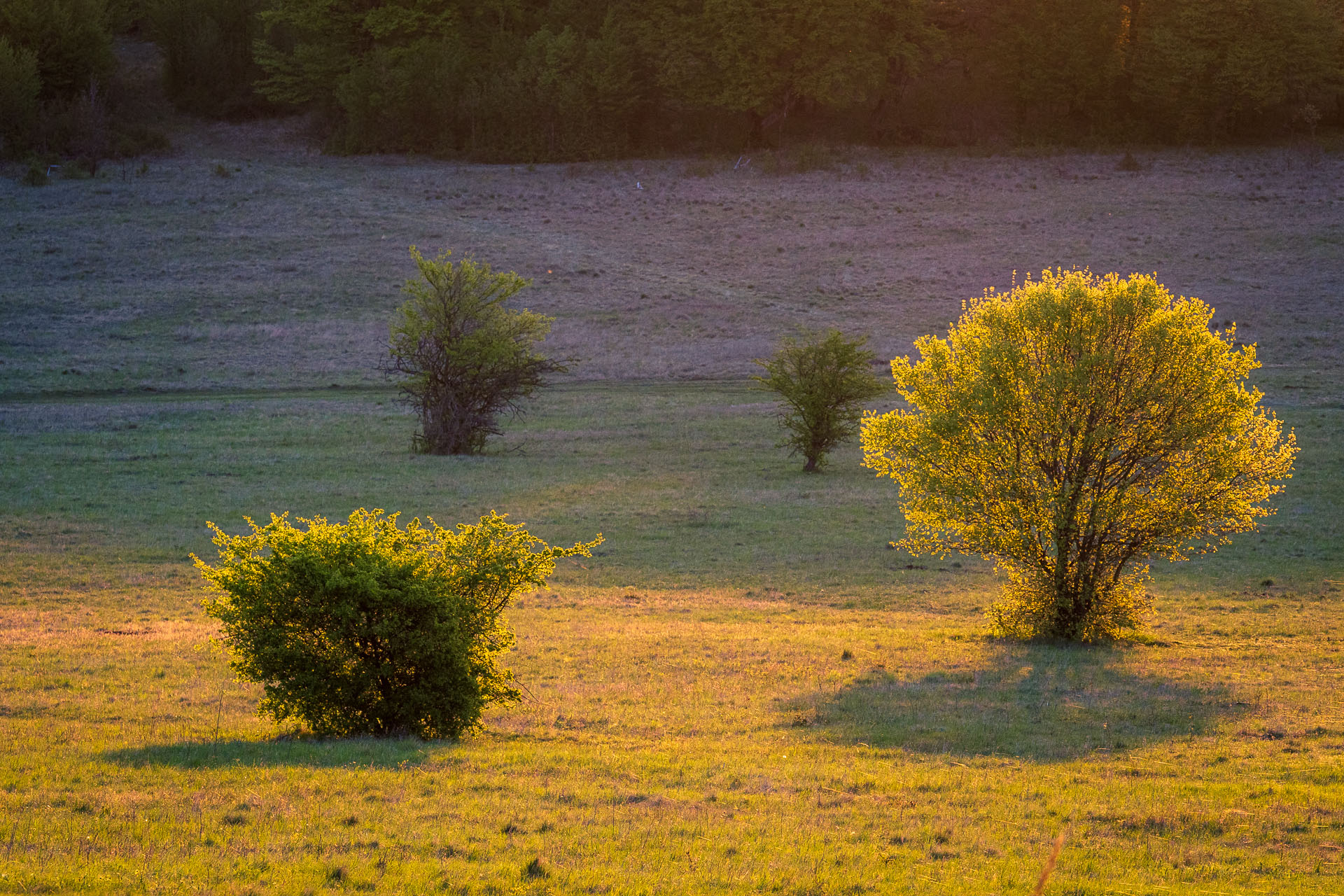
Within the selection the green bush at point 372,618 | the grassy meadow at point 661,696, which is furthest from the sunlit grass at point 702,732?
the green bush at point 372,618

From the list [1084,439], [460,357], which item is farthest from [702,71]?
[1084,439]

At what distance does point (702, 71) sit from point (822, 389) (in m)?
59.4

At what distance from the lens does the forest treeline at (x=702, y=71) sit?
8694cm

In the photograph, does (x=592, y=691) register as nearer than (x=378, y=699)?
No

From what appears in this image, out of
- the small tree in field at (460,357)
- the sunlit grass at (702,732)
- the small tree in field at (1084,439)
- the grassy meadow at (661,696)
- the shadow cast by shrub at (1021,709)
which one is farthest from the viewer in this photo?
the small tree in field at (460,357)

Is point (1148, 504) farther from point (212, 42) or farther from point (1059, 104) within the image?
point (212, 42)

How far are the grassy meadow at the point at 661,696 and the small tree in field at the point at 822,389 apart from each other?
4.73 feet

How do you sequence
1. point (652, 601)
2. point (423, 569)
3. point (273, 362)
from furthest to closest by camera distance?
point (273, 362)
point (652, 601)
point (423, 569)

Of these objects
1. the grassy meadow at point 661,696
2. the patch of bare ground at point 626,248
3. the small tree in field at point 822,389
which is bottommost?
the grassy meadow at point 661,696

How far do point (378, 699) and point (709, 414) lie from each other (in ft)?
112

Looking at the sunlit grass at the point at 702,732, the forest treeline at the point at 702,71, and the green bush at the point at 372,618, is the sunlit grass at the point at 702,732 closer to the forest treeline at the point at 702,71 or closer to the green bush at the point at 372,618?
the green bush at the point at 372,618

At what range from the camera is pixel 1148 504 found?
17922 millimetres

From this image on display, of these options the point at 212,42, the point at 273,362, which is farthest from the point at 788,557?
the point at 212,42

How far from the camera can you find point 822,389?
36188 mm
